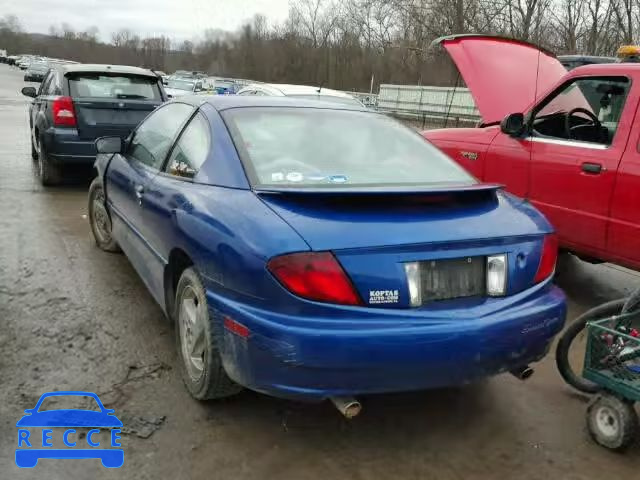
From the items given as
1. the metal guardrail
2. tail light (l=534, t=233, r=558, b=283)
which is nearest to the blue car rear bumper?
tail light (l=534, t=233, r=558, b=283)

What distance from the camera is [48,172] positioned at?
333 inches

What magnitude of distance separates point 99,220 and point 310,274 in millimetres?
3815

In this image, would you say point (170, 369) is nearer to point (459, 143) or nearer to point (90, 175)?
point (459, 143)

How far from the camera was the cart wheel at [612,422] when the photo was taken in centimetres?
282

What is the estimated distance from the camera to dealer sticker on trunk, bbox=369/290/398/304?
2494mm

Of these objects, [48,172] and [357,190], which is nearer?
[357,190]

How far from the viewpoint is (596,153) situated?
4660 mm

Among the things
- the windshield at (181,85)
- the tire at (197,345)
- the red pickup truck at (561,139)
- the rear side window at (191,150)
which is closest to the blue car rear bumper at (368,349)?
the tire at (197,345)

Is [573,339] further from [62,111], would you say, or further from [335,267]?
[62,111]

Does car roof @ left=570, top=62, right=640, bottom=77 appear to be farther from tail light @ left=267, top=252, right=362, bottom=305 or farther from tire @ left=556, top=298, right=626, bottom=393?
tail light @ left=267, top=252, right=362, bottom=305

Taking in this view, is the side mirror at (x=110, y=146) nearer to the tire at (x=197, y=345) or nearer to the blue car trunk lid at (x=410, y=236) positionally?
the tire at (x=197, y=345)

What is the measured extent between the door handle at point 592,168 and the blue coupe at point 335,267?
1672 millimetres

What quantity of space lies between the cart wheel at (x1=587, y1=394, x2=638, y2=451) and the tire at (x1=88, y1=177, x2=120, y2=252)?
408 cm

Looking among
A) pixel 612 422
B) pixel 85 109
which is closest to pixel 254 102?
pixel 612 422
